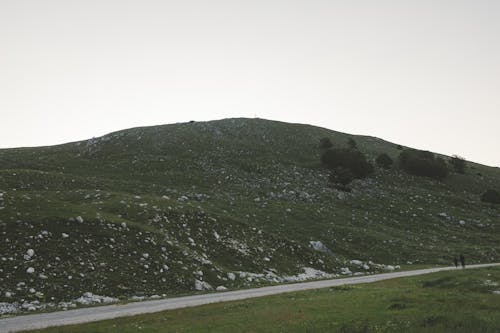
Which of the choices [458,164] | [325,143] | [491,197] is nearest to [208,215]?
[325,143]

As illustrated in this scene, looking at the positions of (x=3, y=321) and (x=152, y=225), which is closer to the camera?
(x=3, y=321)

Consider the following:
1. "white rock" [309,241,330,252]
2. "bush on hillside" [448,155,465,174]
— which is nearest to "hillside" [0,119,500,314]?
"white rock" [309,241,330,252]

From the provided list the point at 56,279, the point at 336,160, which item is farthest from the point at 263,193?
the point at 56,279

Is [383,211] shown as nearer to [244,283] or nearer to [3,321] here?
[244,283]

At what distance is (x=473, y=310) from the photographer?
20.2 metres

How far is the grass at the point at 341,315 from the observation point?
1773 centimetres

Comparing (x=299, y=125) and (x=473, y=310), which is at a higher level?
(x=299, y=125)

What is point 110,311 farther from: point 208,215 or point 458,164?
point 458,164

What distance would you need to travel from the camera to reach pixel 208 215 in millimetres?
45500

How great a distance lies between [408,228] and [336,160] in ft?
75.6

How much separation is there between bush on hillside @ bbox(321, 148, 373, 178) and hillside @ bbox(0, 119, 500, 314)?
2.19 m

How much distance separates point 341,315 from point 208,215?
87.6 feet

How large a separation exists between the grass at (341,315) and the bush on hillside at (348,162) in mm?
54294

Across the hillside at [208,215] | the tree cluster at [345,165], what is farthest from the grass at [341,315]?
the tree cluster at [345,165]
